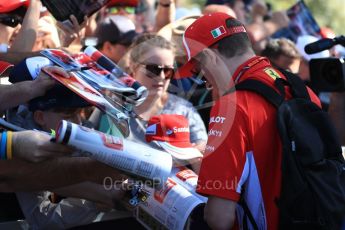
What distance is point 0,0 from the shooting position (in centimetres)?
442

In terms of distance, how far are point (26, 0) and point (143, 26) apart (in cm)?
391

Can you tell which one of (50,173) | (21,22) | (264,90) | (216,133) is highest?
(21,22)

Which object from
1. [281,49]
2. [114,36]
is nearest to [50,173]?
[114,36]

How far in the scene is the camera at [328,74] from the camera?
4359mm

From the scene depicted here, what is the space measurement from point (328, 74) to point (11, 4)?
7.23 ft

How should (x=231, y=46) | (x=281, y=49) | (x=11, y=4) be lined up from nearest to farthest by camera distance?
(x=231, y=46)
(x=11, y=4)
(x=281, y=49)

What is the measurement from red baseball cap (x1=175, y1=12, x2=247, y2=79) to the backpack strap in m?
0.30

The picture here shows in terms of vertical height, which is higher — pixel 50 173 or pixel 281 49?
pixel 281 49

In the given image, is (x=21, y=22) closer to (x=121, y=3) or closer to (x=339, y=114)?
(x=121, y=3)

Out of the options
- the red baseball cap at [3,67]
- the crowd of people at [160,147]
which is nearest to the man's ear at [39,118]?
the crowd of people at [160,147]

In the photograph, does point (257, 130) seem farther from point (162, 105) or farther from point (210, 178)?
point (162, 105)

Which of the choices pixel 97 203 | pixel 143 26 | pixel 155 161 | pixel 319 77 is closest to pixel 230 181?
pixel 155 161

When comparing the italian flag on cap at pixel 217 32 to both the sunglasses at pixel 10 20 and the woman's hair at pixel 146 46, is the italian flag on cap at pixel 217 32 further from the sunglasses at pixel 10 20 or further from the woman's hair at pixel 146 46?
the sunglasses at pixel 10 20

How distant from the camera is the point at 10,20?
4.70 meters
